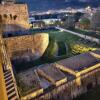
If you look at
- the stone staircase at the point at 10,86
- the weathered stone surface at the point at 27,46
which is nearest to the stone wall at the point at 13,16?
the weathered stone surface at the point at 27,46

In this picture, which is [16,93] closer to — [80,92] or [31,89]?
[31,89]

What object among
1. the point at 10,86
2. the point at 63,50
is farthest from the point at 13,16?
the point at 10,86

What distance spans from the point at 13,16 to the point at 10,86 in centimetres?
1268

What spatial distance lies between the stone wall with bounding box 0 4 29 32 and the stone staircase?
999cm

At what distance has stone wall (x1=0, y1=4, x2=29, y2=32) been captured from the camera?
24.8 m

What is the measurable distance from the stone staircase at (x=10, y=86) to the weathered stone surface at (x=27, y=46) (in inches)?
197

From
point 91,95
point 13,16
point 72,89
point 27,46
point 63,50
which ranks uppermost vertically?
point 13,16

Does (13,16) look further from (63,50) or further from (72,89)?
(72,89)

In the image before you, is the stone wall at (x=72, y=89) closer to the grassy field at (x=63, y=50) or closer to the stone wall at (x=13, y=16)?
the grassy field at (x=63, y=50)

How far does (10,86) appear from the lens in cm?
1458

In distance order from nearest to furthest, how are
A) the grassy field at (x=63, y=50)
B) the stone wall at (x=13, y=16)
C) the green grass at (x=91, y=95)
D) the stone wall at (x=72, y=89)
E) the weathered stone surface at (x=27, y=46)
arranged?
the stone wall at (x=72, y=89) → the green grass at (x=91, y=95) → the weathered stone surface at (x=27, y=46) → the grassy field at (x=63, y=50) → the stone wall at (x=13, y=16)

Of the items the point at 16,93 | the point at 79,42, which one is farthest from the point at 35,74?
the point at 79,42

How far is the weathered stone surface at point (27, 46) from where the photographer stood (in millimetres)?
21202

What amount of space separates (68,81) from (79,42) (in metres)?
12.6
